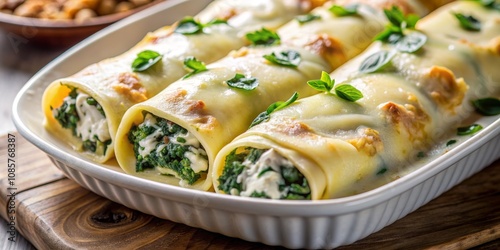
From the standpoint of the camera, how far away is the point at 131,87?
3.60m

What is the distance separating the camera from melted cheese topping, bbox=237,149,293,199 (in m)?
2.86

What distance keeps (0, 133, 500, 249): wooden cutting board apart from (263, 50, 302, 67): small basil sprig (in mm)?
964

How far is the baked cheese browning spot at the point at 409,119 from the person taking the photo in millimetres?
3234

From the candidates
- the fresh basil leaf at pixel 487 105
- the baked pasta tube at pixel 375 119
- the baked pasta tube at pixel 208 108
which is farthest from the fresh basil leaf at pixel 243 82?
the fresh basil leaf at pixel 487 105

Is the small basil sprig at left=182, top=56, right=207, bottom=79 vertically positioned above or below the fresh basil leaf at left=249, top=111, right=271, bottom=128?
above

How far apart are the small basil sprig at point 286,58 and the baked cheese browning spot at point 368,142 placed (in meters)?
0.67

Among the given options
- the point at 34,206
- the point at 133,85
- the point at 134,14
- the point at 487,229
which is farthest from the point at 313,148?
the point at 134,14

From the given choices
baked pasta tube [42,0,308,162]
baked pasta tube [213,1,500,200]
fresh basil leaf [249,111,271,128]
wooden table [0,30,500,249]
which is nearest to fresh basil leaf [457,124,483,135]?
baked pasta tube [213,1,500,200]

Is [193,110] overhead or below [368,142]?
overhead

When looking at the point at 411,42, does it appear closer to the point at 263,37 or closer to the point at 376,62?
the point at 376,62

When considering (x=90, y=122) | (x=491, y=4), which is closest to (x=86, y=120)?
(x=90, y=122)

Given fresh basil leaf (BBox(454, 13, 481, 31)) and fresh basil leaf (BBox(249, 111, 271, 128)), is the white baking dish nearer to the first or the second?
fresh basil leaf (BBox(249, 111, 271, 128))

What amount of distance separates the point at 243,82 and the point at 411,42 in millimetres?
974

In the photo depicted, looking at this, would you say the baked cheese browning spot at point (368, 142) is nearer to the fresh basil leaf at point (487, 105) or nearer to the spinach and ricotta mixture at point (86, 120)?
the fresh basil leaf at point (487, 105)
